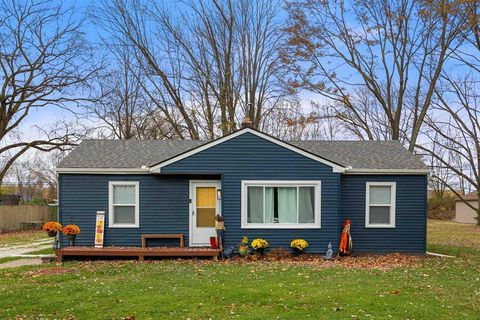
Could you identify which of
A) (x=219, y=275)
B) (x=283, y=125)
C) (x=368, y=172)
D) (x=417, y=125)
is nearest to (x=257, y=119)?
(x=283, y=125)

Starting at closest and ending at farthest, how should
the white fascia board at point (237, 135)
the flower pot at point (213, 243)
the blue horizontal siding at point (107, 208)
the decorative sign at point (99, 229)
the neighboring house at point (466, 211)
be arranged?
the flower pot at point (213, 243), the white fascia board at point (237, 135), the decorative sign at point (99, 229), the blue horizontal siding at point (107, 208), the neighboring house at point (466, 211)

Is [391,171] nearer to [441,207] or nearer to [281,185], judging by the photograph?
[281,185]

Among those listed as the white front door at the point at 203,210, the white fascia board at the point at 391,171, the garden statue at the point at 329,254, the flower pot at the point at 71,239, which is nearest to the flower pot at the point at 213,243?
the white front door at the point at 203,210

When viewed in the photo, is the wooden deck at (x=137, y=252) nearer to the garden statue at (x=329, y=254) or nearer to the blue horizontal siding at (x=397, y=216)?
the garden statue at (x=329, y=254)

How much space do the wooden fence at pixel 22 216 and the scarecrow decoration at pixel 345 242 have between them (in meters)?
22.1

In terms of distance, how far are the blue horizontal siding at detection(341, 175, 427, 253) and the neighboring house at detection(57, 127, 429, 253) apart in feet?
0.11

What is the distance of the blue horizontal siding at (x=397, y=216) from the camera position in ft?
53.2

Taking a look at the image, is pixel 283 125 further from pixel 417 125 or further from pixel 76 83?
pixel 76 83

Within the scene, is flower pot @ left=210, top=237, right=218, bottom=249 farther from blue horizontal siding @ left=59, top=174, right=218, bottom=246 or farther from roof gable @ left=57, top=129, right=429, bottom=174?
roof gable @ left=57, top=129, right=429, bottom=174

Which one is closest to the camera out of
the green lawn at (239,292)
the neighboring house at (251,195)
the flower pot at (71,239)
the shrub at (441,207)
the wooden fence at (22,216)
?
the green lawn at (239,292)

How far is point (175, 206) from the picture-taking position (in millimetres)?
16047

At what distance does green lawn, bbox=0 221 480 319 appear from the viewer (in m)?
7.77

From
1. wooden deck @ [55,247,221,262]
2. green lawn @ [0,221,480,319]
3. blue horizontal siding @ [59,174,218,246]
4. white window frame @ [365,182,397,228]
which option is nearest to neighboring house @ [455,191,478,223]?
white window frame @ [365,182,397,228]

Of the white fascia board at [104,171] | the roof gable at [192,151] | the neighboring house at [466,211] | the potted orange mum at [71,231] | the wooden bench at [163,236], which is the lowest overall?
the neighboring house at [466,211]
